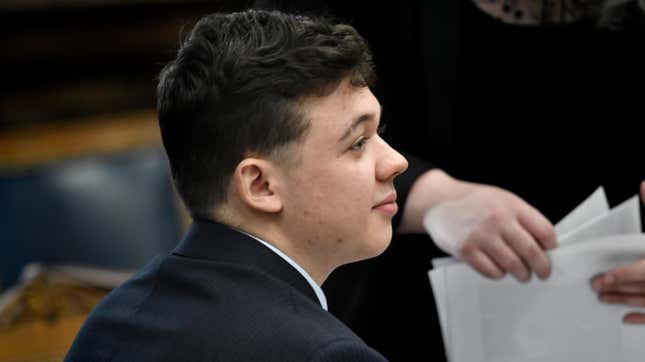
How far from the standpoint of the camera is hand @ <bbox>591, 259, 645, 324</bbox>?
893 mm

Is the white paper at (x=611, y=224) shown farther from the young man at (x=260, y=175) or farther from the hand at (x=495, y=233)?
the young man at (x=260, y=175)

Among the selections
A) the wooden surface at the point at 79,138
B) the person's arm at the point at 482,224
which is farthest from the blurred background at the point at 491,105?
the wooden surface at the point at 79,138

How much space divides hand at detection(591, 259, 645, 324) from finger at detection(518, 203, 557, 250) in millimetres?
66

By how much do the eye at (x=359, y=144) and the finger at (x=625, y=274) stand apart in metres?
0.34

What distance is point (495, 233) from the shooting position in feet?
3.12

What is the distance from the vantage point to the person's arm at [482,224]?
92 centimetres

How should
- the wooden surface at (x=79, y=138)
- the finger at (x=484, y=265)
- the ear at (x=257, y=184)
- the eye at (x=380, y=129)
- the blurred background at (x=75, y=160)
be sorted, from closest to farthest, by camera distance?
the ear at (x=257, y=184) < the eye at (x=380, y=129) < the finger at (x=484, y=265) < the blurred background at (x=75, y=160) < the wooden surface at (x=79, y=138)

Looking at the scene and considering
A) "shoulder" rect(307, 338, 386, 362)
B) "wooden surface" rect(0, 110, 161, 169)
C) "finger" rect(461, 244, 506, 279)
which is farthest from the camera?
"wooden surface" rect(0, 110, 161, 169)

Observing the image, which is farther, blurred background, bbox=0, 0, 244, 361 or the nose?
blurred background, bbox=0, 0, 244, 361

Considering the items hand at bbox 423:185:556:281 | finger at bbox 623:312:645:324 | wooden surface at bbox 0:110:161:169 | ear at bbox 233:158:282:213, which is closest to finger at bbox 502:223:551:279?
hand at bbox 423:185:556:281

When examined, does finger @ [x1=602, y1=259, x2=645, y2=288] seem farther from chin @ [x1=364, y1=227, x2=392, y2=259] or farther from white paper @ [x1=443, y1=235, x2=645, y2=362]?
chin @ [x1=364, y1=227, x2=392, y2=259]

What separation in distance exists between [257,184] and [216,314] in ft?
0.46

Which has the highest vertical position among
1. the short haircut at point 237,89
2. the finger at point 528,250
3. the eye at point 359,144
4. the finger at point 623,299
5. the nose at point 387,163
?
the short haircut at point 237,89

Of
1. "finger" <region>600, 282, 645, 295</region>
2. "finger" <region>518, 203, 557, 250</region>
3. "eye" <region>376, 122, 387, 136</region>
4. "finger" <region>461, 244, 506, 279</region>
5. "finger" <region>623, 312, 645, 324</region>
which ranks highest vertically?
"eye" <region>376, 122, 387, 136</region>
